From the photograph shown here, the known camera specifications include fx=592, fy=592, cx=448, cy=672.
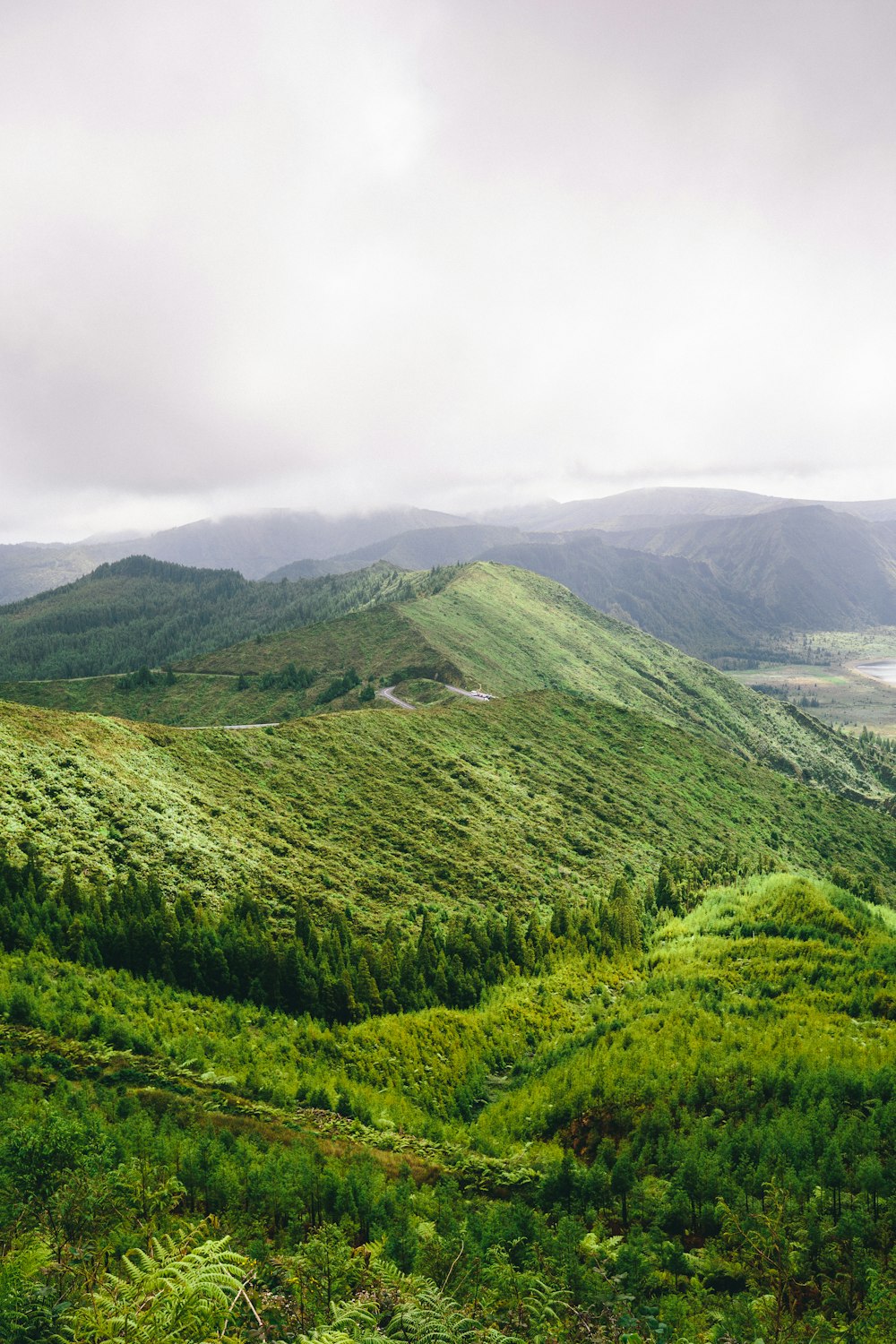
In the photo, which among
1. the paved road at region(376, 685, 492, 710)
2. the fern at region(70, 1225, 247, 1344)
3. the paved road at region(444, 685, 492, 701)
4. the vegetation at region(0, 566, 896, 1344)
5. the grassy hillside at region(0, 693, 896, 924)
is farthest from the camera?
the paved road at region(444, 685, 492, 701)

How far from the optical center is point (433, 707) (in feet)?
330

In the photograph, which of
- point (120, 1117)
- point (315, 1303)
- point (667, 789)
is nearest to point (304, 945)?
point (120, 1117)

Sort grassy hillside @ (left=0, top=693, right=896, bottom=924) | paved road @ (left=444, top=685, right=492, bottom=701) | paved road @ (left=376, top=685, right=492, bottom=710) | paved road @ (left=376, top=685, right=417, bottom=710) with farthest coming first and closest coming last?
paved road @ (left=444, top=685, right=492, bottom=701), paved road @ (left=376, top=685, right=492, bottom=710), paved road @ (left=376, top=685, right=417, bottom=710), grassy hillside @ (left=0, top=693, right=896, bottom=924)

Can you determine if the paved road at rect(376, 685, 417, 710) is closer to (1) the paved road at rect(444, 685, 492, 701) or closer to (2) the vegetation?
(1) the paved road at rect(444, 685, 492, 701)

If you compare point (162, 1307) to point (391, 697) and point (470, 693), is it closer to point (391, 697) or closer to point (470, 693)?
point (391, 697)

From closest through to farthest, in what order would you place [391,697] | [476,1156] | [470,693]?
1. [476,1156]
2. [391,697]
3. [470,693]

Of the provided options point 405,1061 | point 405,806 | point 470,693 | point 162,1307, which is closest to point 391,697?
point 470,693

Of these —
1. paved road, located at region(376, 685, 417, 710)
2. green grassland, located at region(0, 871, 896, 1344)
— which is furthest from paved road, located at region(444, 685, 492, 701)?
green grassland, located at region(0, 871, 896, 1344)

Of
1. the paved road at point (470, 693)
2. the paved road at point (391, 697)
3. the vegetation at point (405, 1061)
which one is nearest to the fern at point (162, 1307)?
the vegetation at point (405, 1061)

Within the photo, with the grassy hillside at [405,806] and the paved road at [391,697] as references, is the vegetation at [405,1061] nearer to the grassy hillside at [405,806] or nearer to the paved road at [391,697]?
the grassy hillside at [405,806]

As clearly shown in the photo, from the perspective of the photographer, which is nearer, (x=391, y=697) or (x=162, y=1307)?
(x=162, y=1307)

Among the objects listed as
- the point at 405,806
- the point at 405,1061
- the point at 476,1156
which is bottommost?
the point at 405,1061

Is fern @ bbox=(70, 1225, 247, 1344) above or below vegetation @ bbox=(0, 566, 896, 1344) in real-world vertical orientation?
above

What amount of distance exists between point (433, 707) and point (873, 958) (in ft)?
223
